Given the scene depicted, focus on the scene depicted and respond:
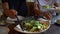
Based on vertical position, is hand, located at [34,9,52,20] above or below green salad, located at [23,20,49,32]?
above

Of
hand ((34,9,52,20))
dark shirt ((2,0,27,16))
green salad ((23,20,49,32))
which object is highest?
dark shirt ((2,0,27,16))

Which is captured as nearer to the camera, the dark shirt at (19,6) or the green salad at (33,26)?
the green salad at (33,26)

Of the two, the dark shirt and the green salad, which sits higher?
the dark shirt

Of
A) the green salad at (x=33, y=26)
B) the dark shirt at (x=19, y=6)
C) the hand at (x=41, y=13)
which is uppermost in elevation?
the dark shirt at (x=19, y=6)

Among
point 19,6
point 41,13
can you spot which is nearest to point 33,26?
point 41,13

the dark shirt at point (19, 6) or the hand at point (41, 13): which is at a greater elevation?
the dark shirt at point (19, 6)

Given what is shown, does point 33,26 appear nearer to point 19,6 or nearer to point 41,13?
point 41,13

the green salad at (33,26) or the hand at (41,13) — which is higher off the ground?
the hand at (41,13)

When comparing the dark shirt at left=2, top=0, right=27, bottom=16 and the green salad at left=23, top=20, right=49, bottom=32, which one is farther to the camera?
the dark shirt at left=2, top=0, right=27, bottom=16

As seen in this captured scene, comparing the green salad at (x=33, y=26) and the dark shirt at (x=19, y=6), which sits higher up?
the dark shirt at (x=19, y=6)

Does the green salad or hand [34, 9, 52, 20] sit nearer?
the green salad

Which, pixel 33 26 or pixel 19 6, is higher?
pixel 19 6

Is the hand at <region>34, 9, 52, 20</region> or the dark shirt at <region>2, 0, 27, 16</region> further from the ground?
the dark shirt at <region>2, 0, 27, 16</region>

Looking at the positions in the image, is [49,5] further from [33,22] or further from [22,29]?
[22,29]
